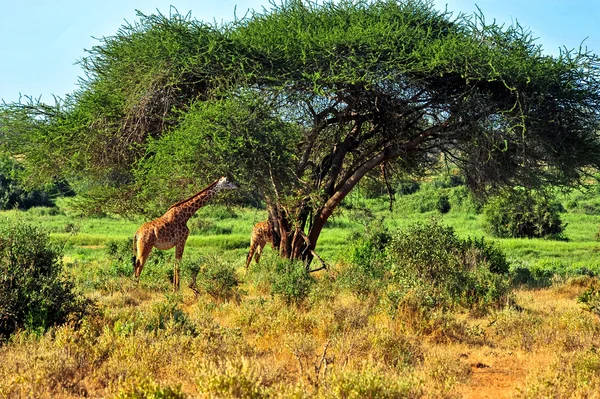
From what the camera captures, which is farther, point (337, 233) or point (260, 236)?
point (337, 233)

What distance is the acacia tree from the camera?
512 inches

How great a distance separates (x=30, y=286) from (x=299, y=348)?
343 centimetres

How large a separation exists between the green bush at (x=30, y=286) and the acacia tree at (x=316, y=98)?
4.28 metres

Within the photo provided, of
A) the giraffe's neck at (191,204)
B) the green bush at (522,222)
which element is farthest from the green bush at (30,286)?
the green bush at (522,222)

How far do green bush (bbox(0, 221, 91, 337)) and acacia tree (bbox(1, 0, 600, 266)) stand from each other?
4.28 metres

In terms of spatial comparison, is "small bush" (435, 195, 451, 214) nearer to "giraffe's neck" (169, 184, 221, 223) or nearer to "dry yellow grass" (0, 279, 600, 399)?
"giraffe's neck" (169, 184, 221, 223)

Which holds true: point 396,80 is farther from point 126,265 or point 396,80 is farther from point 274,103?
point 126,265

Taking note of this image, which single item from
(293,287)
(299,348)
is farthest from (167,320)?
(293,287)

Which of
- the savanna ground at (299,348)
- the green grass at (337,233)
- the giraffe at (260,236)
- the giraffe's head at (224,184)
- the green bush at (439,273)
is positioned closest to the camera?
the savanna ground at (299,348)

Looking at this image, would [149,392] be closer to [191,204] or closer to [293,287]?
[293,287]

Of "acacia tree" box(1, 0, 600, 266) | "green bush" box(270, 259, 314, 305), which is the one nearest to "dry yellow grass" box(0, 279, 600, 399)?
"green bush" box(270, 259, 314, 305)

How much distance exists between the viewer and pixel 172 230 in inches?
486

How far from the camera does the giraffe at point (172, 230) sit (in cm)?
1205

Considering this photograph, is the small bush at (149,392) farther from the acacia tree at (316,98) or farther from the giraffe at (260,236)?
the giraffe at (260,236)
